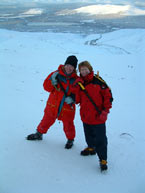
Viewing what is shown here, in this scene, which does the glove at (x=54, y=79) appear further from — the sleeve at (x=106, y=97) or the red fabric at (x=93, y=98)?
the sleeve at (x=106, y=97)

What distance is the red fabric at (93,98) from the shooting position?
2.37m

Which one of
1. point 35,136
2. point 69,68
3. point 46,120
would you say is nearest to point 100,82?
point 69,68

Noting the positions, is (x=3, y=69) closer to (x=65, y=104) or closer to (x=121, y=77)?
(x=121, y=77)

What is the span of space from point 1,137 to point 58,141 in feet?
2.68

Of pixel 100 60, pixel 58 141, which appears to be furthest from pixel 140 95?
pixel 100 60

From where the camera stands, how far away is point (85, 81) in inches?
96.7

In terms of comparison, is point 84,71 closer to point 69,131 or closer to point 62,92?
point 62,92

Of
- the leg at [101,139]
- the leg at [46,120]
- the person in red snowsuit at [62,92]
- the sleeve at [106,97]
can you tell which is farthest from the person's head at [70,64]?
the leg at [101,139]

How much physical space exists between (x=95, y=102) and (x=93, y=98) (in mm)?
54

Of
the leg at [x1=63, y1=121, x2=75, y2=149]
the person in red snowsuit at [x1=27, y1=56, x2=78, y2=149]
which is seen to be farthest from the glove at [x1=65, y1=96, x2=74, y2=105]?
the leg at [x1=63, y1=121, x2=75, y2=149]

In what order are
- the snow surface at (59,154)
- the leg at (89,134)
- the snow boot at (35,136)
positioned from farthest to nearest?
the snow boot at (35,136), the leg at (89,134), the snow surface at (59,154)

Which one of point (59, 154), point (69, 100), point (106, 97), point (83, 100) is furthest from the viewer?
point (59, 154)

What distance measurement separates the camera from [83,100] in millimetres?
2479

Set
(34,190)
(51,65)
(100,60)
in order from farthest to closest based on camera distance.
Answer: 1. (100,60)
2. (51,65)
3. (34,190)
